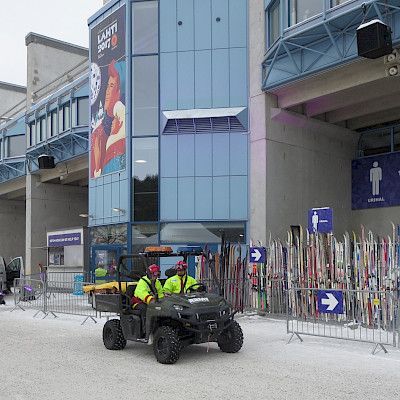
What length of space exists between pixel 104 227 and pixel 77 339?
1191cm

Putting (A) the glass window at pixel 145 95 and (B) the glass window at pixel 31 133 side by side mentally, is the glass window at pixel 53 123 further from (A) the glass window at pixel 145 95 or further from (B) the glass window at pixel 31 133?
(A) the glass window at pixel 145 95

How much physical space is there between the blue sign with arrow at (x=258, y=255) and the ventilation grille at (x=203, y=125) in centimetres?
638

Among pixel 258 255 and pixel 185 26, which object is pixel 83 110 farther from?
pixel 258 255

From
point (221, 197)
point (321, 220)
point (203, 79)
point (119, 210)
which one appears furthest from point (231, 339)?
point (119, 210)

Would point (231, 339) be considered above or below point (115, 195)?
below

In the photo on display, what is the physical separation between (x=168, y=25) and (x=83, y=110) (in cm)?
806

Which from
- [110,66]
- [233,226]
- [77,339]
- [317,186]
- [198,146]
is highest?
[110,66]

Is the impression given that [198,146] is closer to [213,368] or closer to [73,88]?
[73,88]

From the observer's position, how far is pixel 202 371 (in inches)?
310

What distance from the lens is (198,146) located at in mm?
20000

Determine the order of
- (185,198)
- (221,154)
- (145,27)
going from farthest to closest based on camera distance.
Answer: (145,27)
(185,198)
(221,154)

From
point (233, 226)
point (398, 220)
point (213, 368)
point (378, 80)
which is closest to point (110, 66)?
point (233, 226)

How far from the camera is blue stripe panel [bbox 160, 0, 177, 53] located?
808 inches

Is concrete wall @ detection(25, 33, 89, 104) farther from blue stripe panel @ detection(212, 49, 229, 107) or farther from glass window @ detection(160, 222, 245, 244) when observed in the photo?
glass window @ detection(160, 222, 245, 244)
